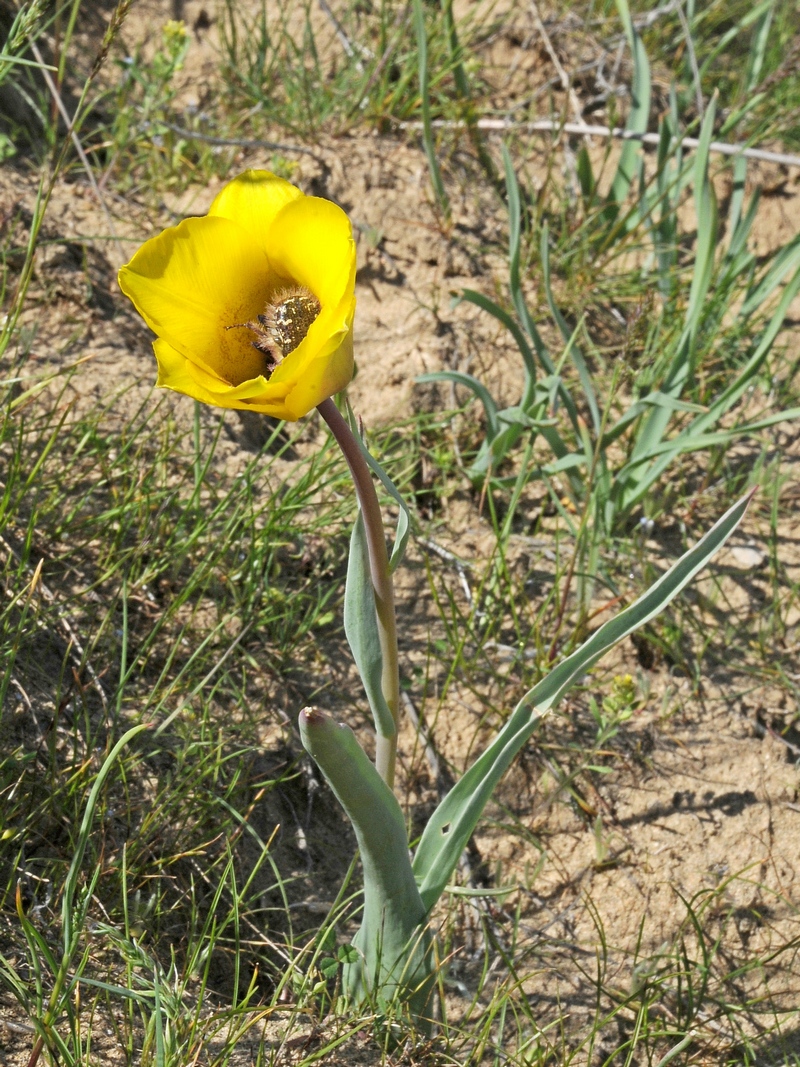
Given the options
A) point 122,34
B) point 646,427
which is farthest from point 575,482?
point 122,34

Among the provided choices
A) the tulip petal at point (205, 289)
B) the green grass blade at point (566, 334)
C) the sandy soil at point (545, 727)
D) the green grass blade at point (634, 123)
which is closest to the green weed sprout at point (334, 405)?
the tulip petal at point (205, 289)

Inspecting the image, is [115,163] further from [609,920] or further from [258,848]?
[609,920]

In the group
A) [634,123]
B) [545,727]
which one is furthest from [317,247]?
[634,123]

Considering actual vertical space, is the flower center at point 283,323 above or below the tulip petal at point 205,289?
below

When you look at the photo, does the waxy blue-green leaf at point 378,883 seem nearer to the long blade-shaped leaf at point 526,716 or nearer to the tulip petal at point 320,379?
the long blade-shaped leaf at point 526,716

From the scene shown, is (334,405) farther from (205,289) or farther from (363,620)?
(363,620)

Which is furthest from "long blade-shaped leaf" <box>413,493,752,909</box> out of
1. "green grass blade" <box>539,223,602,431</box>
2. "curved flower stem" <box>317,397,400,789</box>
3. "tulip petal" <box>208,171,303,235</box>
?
"green grass blade" <box>539,223,602,431</box>

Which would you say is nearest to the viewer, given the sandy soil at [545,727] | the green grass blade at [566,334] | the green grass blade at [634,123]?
the sandy soil at [545,727]

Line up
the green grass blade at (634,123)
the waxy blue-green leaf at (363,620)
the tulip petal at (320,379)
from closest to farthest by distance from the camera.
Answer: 1. the tulip petal at (320,379)
2. the waxy blue-green leaf at (363,620)
3. the green grass blade at (634,123)

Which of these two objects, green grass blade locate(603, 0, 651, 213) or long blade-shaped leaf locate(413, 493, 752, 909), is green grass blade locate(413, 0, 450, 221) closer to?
green grass blade locate(603, 0, 651, 213)
